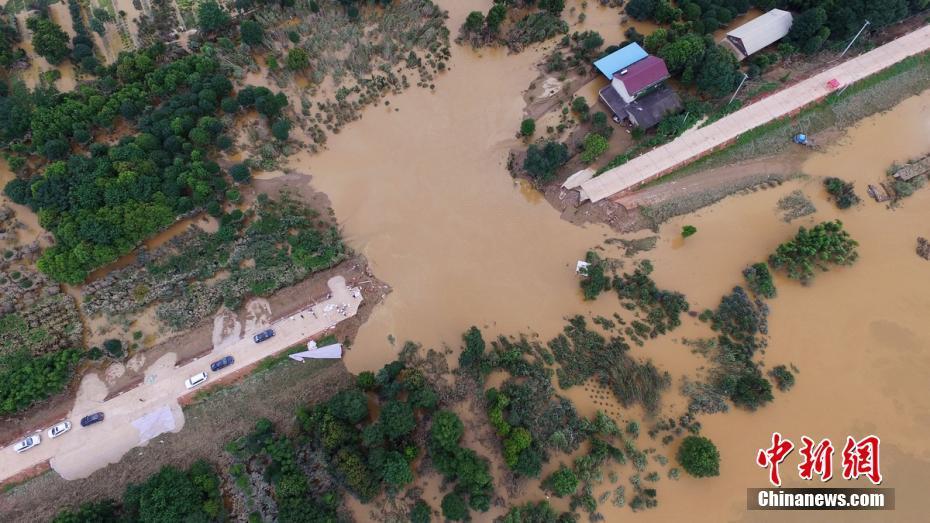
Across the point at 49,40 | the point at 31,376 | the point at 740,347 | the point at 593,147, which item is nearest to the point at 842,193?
the point at 740,347

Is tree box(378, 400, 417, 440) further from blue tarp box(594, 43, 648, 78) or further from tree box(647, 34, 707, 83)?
tree box(647, 34, 707, 83)

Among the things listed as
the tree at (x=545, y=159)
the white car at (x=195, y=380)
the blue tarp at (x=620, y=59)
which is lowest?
the white car at (x=195, y=380)

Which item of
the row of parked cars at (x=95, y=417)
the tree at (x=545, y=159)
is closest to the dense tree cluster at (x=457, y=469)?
the row of parked cars at (x=95, y=417)

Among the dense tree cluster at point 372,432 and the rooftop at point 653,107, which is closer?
the dense tree cluster at point 372,432

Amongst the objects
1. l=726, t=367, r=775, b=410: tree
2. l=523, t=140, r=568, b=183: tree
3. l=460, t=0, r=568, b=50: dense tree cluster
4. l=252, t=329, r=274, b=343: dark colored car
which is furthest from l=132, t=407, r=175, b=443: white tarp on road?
l=460, t=0, r=568, b=50: dense tree cluster

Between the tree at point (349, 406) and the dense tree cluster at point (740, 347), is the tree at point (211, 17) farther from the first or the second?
the dense tree cluster at point (740, 347)

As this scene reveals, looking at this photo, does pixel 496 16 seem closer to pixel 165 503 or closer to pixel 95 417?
pixel 95 417

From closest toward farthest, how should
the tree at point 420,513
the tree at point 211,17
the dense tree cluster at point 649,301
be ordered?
the tree at point 420,513 < the dense tree cluster at point 649,301 < the tree at point 211,17
